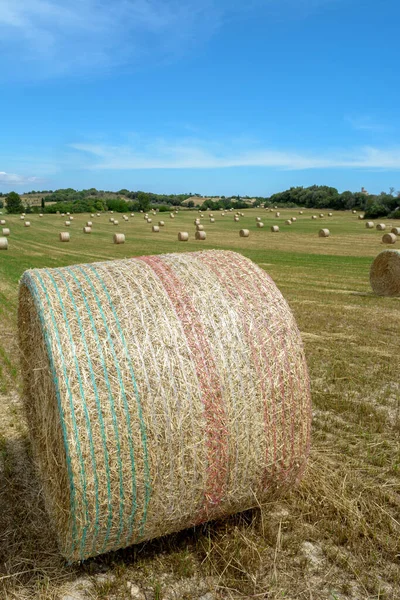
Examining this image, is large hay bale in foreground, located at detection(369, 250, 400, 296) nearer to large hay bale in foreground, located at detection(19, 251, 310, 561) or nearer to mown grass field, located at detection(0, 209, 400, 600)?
mown grass field, located at detection(0, 209, 400, 600)

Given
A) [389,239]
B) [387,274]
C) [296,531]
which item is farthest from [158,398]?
[389,239]

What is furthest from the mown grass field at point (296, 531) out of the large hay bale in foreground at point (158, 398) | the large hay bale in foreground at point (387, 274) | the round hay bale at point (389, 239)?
the round hay bale at point (389, 239)

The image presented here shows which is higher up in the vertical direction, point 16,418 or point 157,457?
point 157,457

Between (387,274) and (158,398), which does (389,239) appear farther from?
(158,398)

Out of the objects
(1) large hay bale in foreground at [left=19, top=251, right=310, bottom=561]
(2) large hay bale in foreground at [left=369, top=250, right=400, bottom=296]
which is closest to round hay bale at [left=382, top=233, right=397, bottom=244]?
(2) large hay bale in foreground at [left=369, top=250, right=400, bottom=296]

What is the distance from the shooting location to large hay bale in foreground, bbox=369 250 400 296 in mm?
17266

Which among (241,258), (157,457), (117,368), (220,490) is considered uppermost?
(241,258)

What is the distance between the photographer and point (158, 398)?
3.96m

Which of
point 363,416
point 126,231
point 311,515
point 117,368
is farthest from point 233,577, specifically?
point 126,231

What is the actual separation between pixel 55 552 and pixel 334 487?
2804 millimetres

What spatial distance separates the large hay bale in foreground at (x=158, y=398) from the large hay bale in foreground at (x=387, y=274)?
13696 millimetres

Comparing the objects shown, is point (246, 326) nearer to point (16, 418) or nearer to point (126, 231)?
point (16, 418)

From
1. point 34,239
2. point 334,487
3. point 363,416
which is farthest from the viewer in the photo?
point 34,239

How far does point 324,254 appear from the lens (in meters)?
31.0
